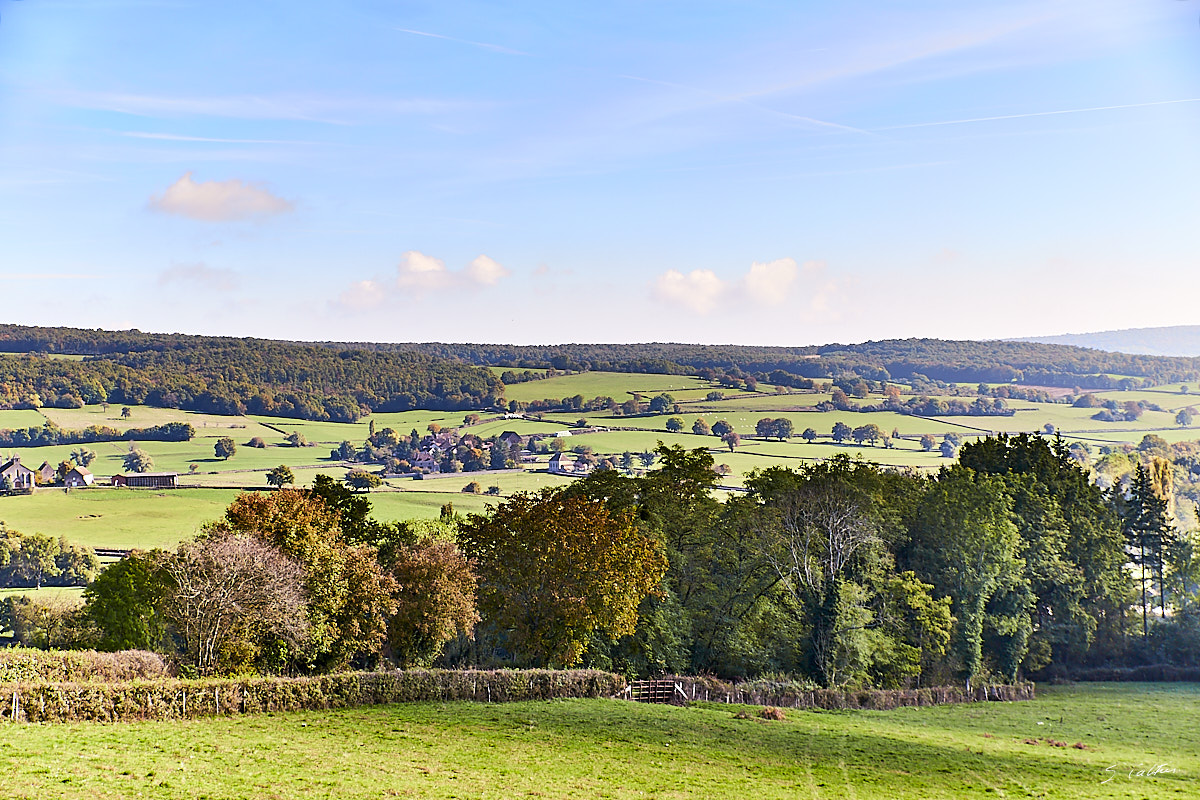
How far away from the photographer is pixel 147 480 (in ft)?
366

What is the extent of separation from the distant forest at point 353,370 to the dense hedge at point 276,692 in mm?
119849

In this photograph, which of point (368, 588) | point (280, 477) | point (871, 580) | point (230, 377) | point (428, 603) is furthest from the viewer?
point (230, 377)

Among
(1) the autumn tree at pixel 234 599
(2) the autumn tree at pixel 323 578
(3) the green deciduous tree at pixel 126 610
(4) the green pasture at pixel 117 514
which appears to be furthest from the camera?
(4) the green pasture at pixel 117 514

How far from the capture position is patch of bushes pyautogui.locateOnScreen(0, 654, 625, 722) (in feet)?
78.2

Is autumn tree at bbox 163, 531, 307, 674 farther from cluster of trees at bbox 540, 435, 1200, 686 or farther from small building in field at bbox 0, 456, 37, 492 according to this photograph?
small building in field at bbox 0, 456, 37, 492

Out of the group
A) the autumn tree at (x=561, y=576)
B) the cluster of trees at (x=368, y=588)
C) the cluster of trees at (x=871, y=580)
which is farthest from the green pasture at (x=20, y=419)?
the autumn tree at (x=561, y=576)

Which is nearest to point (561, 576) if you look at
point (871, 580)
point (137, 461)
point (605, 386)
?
point (871, 580)

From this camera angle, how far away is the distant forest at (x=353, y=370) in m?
146

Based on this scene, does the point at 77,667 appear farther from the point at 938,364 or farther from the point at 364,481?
the point at 938,364

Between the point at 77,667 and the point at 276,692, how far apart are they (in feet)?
18.6

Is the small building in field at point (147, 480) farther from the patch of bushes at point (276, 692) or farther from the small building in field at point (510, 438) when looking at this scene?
the patch of bushes at point (276, 692)

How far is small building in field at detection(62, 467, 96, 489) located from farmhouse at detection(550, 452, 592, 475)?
55.0 meters

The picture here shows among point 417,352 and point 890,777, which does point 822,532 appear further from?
point 417,352

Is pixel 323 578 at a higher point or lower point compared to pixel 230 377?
lower
